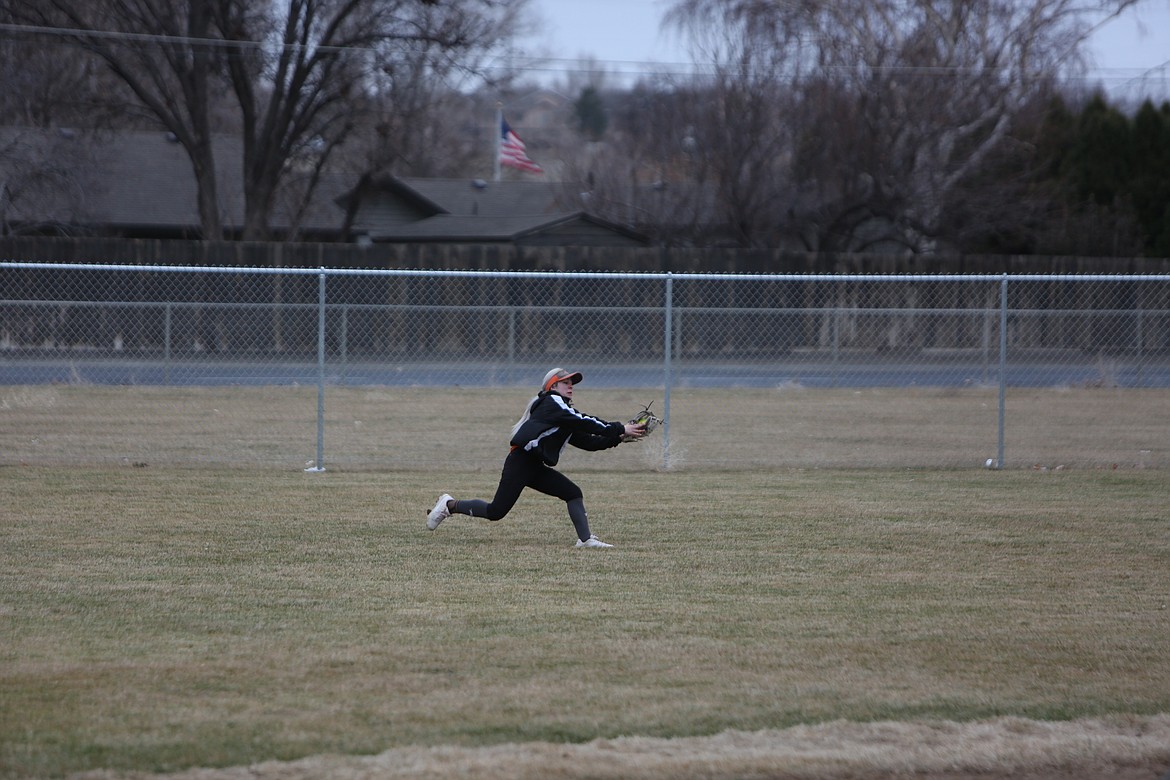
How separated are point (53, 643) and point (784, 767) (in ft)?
11.9

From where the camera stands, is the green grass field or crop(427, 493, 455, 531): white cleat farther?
crop(427, 493, 455, 531): white cleat

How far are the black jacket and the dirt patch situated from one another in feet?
12.4

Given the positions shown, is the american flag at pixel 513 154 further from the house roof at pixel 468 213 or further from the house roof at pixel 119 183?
the house roof at pixel 119 183

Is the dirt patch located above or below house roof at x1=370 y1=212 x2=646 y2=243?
below

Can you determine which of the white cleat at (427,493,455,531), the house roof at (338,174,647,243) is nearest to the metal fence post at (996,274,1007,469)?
the white cleat at (427,493,455,531)

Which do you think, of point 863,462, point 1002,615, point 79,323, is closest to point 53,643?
point 1002,615

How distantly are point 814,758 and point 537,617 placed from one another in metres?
2.32

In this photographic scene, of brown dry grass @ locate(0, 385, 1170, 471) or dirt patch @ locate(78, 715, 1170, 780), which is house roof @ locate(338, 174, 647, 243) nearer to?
brown dry grass @ locate(0, 385, 1170, 471)

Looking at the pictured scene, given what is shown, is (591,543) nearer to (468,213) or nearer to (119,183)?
(468,213)

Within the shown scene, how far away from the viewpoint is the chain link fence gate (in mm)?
14016

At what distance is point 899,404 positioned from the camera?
1983 centimetres

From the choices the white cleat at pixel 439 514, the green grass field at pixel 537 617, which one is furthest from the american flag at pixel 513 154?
the white cleat at pixel 439 514

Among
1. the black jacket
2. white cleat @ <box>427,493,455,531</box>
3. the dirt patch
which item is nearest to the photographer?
the dirt patch

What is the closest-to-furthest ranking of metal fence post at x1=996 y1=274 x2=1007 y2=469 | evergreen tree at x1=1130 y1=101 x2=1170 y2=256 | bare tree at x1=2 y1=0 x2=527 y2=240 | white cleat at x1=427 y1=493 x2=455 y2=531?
white cleat at x1=427 y1=493 x2=455 y2=531
metal fence post at x1=996 y1=274 x2=1007 y2=469
bare tree at x1=2 y1=0 x2=527 y2=240
evergreen tree at x1=1130 y1=101 x2=1170 y2=256
